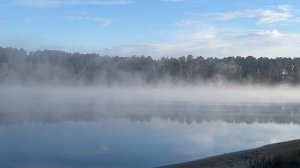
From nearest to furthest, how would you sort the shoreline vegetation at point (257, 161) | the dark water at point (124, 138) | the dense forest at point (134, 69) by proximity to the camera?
the shoreline vegetation at point (257, 161), the dark water at point (124, 138), the dense forest at point (134, 69)

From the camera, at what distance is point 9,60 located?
65812 millimetres

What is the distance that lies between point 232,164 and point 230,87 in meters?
69.8

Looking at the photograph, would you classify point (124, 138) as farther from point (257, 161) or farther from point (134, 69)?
point (134, 69)

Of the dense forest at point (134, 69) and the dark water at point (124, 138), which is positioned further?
the dense forest at point (134, 69)

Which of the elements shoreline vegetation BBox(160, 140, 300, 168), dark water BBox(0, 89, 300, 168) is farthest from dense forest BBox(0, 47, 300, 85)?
shoreline vegetation BBox(160, 140, 300, 168)

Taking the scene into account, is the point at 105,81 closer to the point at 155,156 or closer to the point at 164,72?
the point at 164,72

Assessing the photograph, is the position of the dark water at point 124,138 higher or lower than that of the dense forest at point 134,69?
lower

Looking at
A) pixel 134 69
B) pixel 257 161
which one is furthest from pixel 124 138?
pixel 134 69

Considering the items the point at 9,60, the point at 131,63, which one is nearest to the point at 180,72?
the point at 131,63

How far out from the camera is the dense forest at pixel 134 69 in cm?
6738

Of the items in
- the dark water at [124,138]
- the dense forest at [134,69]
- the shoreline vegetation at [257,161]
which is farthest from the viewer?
the dense forest at [134,69]

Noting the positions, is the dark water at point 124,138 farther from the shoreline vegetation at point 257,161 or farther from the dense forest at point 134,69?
the dense forest at point 134,69

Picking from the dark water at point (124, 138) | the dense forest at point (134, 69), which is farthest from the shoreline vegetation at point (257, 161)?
the dense forest at point (134, 69)

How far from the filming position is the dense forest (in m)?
67.4
